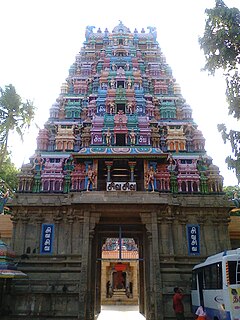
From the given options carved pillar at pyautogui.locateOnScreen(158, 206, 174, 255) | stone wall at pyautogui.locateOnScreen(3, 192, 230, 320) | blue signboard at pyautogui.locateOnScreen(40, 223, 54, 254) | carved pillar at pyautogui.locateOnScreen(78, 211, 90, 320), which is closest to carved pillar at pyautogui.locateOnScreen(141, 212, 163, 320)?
stone wall at pyautogui.locateOnScreen(3, 192, 230, 320)

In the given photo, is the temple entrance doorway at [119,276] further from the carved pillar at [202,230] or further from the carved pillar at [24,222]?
the carved pillar at [24,222]

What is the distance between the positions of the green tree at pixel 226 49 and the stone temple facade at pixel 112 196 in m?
6.45

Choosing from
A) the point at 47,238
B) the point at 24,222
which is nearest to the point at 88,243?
the point at 47,238

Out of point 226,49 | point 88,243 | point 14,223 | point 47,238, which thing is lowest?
point 88,243

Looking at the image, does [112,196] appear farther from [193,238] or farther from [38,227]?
[193,238]

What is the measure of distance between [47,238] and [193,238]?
8.41m

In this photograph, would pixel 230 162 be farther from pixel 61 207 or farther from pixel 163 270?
pixel 61 207

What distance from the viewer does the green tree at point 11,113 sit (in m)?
23.4

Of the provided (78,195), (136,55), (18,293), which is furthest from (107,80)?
(18,293)

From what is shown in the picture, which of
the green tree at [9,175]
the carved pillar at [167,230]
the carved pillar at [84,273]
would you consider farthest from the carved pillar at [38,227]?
the green tree at [9,175]

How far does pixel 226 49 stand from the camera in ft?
39.5

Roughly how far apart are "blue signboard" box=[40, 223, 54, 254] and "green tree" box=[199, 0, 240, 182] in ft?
35.9

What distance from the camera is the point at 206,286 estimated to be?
475 inches

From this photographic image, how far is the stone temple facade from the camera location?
15.9 m
